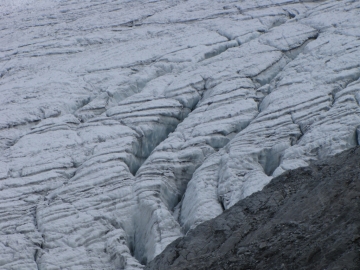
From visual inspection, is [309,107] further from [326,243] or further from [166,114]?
[326,243]

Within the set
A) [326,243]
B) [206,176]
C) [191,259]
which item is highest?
[326,243]

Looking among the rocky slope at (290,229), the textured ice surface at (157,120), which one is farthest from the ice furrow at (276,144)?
the rocky slope at (290,229)

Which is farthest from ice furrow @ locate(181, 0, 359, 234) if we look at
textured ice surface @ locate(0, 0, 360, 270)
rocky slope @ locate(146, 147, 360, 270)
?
rocky slope @ locate(146, 147, 360, 270)

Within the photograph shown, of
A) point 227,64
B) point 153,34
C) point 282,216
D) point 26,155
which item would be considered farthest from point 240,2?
point 282,216

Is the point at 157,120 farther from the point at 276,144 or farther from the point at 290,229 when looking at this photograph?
the point at 290,229

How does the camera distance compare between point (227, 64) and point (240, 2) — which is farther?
→ point (240, 2)

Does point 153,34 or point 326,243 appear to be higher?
point 326,243

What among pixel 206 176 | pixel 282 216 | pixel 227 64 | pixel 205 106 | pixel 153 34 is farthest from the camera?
pixel 153 34

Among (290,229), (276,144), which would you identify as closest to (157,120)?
(276,144)
